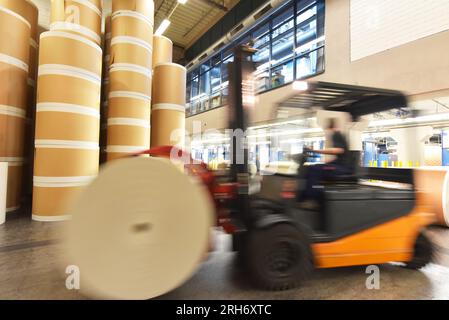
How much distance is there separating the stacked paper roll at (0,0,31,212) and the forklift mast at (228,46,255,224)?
173 inches

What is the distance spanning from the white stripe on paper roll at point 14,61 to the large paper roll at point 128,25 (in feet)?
5.71

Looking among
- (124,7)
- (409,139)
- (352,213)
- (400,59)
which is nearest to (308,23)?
(400,59)

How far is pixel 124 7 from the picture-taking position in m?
5.20

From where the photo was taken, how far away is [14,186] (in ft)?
15.9

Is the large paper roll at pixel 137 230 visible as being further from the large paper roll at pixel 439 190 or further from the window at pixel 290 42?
the window at pixel 290 42

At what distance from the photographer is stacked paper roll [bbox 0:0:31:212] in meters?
4.42

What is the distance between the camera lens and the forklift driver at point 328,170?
2639 mm

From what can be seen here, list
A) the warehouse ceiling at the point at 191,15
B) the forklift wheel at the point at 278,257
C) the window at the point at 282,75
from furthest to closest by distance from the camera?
the warehouse ceiling at the point at 191,15, the window at the point at 282,75, the forklift wheel at the point at 278,257

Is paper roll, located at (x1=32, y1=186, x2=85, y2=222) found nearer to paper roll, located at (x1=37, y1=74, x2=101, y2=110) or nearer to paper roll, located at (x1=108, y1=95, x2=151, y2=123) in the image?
paper roll, located at (x1=37, y1=74, x2=101, y2=110)

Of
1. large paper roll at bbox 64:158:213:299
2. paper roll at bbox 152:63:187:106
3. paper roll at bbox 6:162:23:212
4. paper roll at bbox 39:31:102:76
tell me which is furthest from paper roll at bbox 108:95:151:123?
large paper roll at bbox 64:158:213:299

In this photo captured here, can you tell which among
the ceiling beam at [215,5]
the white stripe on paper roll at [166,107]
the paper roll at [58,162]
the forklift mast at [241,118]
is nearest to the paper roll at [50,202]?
the paper roll at [58,162]

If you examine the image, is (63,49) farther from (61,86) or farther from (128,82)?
(128,82)

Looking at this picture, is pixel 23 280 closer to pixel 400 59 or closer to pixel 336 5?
pixel 400 59
